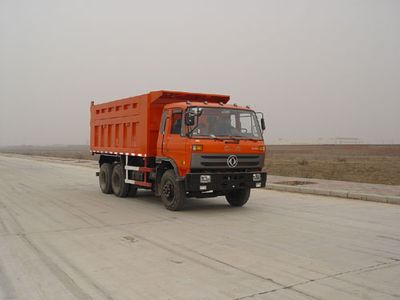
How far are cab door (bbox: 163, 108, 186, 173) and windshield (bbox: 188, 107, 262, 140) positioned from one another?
13.1 inches

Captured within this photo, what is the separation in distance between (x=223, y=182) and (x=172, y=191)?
133 centimetres

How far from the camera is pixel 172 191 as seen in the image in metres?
11.0

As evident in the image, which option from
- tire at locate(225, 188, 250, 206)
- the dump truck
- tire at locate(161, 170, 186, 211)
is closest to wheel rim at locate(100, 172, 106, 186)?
the dump truck

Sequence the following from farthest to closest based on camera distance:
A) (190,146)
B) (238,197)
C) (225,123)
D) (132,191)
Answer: (132,191) → (238,197) → (225,123) → (190,146)

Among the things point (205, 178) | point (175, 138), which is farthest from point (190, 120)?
point (205, 178)

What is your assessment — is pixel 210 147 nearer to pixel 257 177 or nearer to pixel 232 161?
pixel 232 161

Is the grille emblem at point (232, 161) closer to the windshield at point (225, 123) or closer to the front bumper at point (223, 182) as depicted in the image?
the front bumper at point (223, 182)

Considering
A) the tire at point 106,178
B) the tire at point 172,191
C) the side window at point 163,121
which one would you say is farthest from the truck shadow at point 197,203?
the side window at point 163,121

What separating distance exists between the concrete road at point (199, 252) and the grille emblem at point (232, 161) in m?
1.19

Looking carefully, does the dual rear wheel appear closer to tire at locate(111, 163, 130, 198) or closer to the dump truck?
tire at locate(111, 163, 130, 198)

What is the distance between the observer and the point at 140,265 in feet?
20.2

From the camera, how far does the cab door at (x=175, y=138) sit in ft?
34.5

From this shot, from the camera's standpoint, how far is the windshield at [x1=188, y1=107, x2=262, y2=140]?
34.7 feet

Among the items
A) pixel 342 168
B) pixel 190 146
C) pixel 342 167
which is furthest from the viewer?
pixel 342 167
